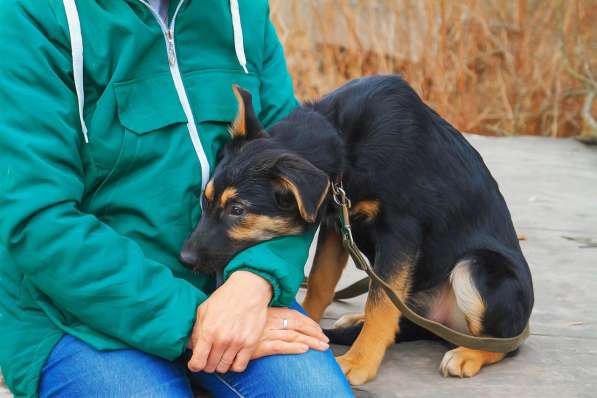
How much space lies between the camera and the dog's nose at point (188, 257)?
8.46ft

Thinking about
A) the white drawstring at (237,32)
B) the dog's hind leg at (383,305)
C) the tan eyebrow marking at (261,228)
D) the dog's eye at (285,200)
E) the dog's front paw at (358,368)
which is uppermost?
the white drawstring at (237,32)

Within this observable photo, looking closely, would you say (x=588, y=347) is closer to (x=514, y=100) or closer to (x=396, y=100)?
(x=396, y=100)

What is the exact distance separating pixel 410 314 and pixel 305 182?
2.17 ft

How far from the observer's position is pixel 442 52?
25.7ft

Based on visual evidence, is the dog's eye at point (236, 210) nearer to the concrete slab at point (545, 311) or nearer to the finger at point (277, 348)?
the finger at point (277, 348)

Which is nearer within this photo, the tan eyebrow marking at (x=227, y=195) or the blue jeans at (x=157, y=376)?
the blue jeans at (x=157, y=376)

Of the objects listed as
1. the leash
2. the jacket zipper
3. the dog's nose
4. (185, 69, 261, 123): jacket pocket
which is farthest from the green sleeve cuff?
(185, 69, 261, 123): jacket pocket

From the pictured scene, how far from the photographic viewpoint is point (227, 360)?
239cm

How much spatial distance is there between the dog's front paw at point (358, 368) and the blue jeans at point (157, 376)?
1.49 feet

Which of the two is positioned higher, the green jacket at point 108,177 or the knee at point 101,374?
the green jacket at point 108,177

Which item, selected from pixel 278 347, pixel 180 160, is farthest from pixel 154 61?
pixel 278 347

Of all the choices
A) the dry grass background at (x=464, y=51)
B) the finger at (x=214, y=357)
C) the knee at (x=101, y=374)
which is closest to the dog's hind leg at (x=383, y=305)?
the finger at (x=214, y=357)

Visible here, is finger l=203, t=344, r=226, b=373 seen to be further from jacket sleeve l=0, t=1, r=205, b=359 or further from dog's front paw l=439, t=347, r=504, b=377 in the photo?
dog's front paw l=439, t=347, r=504, b=377

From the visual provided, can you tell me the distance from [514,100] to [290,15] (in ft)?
8.44
